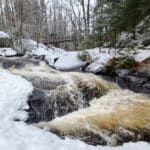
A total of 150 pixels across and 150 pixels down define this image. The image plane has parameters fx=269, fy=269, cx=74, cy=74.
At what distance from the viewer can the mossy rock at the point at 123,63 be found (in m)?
9.69

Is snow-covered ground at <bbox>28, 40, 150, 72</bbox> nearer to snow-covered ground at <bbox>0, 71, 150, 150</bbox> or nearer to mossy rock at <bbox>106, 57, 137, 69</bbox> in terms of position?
mossy rock at <bbox>106, 57, 137, 69</bbox>

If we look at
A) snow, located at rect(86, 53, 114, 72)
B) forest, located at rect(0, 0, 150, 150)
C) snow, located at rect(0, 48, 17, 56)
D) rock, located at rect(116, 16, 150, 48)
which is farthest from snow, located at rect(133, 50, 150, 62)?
snow, located at rect(0, 48, 17, 56)

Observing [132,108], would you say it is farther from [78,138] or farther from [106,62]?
[106,62]

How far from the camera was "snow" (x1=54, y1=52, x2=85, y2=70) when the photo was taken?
11.7 metres

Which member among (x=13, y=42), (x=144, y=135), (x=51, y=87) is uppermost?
(x=13, y=42)

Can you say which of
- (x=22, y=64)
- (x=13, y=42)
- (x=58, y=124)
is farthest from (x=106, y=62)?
(x=13, y=42)

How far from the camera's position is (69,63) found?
12.0 metres

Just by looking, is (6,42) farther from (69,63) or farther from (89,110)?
(89,110)

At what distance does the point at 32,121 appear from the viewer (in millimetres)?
5285

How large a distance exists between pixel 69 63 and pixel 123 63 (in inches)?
116

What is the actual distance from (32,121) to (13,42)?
12593mm

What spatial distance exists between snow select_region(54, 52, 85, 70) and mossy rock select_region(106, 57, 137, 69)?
1822 millimetres

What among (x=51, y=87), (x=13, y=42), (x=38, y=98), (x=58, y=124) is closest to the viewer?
(x=58, y=124)

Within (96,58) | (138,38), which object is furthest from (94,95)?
(138,38)
